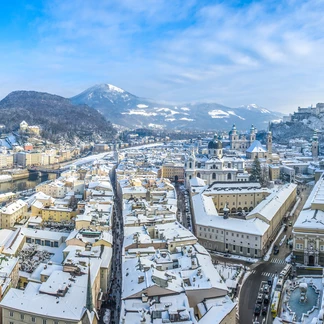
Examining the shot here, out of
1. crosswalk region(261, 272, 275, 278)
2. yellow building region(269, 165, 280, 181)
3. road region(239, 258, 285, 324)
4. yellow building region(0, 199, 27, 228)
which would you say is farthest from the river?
crosswalk region(261, 272, 275, 278)

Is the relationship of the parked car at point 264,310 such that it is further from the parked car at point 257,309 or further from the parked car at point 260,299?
the parked car at point 260,299

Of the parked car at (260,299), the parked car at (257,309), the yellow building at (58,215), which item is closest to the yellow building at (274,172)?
the yellow building at (58,215)

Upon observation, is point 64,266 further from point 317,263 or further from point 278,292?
point 317,263

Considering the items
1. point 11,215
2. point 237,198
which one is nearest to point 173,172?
point 237,198

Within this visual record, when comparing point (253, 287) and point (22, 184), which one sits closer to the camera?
point (253, 287)

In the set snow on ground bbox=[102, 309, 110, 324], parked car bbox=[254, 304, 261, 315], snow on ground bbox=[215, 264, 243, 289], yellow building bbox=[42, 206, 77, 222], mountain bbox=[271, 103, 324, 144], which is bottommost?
snow on ground bbox=[102, 309, 110, 324]

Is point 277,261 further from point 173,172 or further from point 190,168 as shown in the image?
point 173,172

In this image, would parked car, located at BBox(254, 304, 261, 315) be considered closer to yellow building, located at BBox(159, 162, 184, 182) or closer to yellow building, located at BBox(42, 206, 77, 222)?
yellow building, located at BBox(42, 206, 77, 222)

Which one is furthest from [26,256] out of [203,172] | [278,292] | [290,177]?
[290,177]

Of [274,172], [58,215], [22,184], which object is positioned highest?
[274,172]
